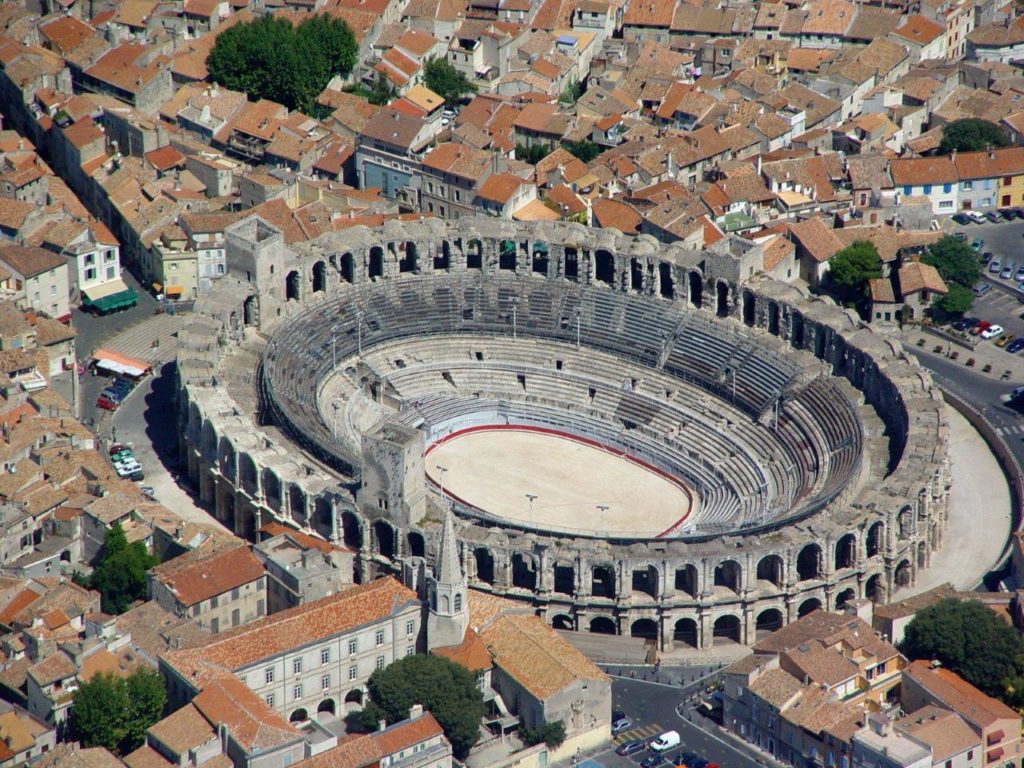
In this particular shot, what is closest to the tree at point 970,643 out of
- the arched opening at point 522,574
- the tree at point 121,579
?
the arched opening at point 522,574

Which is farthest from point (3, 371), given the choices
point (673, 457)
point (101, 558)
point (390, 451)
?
point (673, 457)

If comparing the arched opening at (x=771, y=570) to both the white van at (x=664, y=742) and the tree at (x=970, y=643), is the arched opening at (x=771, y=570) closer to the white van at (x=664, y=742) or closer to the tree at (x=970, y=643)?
the tree at (x=970, y=643)

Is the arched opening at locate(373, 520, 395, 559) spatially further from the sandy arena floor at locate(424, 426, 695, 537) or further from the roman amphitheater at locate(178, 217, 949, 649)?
the sandy arena floor at locate(424, 426, 695, 537)

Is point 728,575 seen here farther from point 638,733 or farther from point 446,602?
point 446,602

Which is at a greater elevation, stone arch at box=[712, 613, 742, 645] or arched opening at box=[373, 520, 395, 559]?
arched opening at box=[373, 520, 395, 559]

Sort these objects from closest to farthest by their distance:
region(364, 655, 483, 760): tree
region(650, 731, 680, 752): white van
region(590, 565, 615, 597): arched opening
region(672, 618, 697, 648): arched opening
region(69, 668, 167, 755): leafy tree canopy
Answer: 1. region(69, 668, 167, 755): leafy tree canopy
2. region(364, 655, 483, 760): tree
3. region(650, 731, 680, 752): white van
4. region(590, 565, 615, 597): arched opening
5. region(672, 618, 697, 648): arched opening

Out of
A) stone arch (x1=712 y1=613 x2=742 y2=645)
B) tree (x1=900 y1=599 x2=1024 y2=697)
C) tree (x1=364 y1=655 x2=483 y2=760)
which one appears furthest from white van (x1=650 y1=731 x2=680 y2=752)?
tree (x1=900 y1=599 x2=1024 y2=697)

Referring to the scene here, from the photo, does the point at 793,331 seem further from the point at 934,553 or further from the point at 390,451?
the point at 390,451

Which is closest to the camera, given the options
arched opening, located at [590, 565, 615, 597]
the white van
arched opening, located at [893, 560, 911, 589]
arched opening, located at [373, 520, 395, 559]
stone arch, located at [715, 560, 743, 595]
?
the white van
